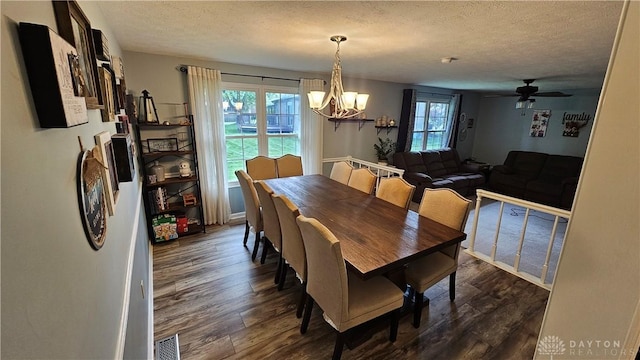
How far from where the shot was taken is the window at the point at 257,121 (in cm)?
368

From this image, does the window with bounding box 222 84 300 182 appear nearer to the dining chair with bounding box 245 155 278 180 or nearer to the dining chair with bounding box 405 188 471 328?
the dining chair with bounding box 245 155 278 180

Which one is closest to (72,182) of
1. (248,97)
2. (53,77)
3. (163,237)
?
(53,77)

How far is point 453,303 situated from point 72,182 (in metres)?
2.63

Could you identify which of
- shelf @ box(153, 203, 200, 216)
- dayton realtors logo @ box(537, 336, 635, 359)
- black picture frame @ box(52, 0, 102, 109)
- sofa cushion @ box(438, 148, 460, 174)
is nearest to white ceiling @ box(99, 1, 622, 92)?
black picture frame @ box(52, 0, 102, 109)

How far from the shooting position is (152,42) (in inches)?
99.1

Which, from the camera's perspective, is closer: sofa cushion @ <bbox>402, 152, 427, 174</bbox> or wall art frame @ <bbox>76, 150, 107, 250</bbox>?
wall art frame @ <bbox>76, 150, 107, 250</bbox>

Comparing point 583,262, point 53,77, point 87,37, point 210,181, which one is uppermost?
point 87,37

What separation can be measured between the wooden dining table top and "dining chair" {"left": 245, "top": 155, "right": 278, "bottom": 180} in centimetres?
89

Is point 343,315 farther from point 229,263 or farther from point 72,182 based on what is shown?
point 229,263

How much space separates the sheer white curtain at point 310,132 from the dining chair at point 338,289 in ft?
8.94

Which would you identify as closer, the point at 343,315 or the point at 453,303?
the point at 343,315

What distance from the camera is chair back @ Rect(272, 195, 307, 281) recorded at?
186 centimetres

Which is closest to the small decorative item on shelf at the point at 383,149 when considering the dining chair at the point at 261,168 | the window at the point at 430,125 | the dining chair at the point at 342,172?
the window at the point at 430,125

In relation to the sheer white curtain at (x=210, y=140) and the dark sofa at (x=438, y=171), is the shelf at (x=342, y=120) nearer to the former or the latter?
the dark sofa at (x=438, y=171)
